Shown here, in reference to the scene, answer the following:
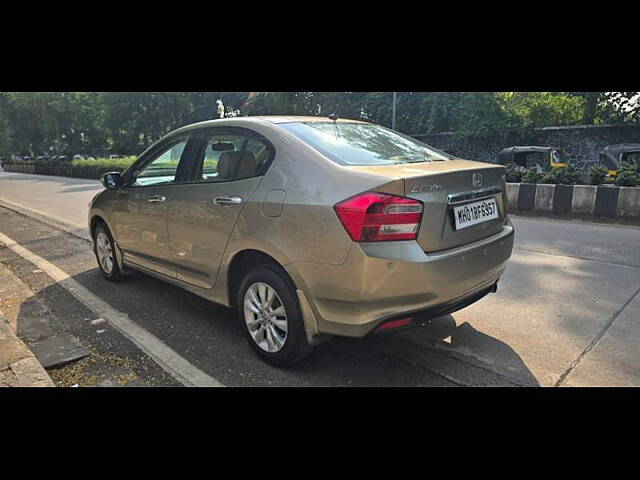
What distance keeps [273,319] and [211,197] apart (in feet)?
3.35

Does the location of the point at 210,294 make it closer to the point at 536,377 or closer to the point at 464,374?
the point at 464,374

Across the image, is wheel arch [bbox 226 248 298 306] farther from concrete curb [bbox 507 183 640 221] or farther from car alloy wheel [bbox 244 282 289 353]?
concrete curb [bbox 507 183 640 221]

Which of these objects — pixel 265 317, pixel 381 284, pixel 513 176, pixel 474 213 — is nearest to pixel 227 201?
pixel 265 317

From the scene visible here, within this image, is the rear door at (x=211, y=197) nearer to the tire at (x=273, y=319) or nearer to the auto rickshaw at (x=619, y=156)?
the tire at (x=273, y=319)

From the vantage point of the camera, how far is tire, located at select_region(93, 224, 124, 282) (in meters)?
4.79

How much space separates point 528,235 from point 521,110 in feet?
51.6

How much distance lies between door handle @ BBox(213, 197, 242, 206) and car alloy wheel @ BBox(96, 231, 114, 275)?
214 centimetres

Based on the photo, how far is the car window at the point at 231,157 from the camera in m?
3.12

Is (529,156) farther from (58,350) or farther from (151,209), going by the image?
(58,350)

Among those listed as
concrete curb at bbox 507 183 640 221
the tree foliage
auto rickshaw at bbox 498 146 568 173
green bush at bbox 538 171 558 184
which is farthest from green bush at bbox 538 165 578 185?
the tree foliage

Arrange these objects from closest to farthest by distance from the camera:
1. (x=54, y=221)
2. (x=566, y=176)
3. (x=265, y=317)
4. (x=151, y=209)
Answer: (x=265, y=317) < (x=151, y=209) < (x=54, y=221) < (x=566, y=176)

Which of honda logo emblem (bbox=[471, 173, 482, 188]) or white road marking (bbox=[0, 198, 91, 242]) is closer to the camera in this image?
honda logo emblem (bbox=[471, 173, 482, 188])

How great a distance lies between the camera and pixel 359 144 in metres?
3.17

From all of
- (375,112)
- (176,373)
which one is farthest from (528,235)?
(375,112)
